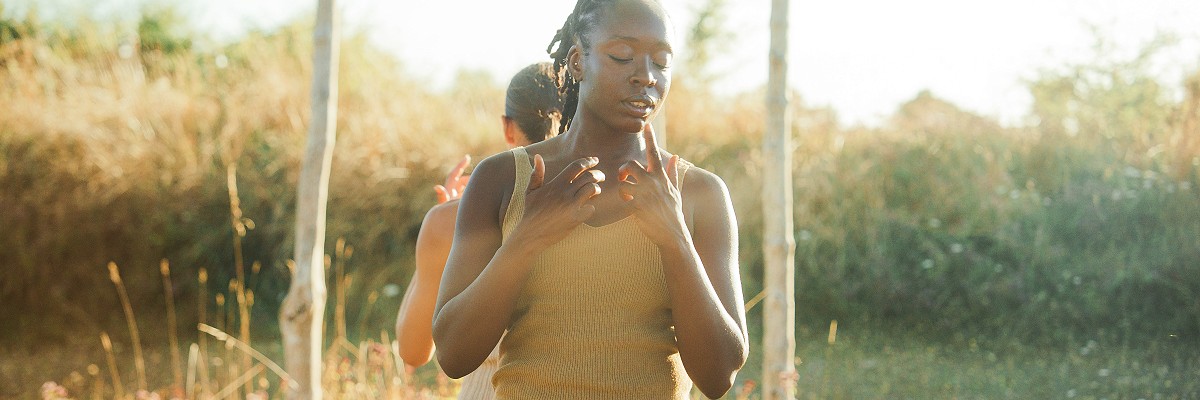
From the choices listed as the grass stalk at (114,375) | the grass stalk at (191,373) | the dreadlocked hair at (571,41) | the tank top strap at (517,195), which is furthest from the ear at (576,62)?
the grass stalk at (114,375)

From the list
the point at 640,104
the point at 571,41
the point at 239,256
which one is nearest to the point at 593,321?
the point at 640,104

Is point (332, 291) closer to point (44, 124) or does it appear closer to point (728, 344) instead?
point (44, 124)

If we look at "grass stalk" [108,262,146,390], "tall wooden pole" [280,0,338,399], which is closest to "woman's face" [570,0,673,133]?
"tall wooden pole" [280,0,338,399]

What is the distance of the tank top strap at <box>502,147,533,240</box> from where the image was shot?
1.50m

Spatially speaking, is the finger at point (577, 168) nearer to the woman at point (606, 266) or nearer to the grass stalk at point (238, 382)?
the woman at point (606, 266)

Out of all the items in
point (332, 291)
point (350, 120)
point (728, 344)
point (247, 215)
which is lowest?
point (332, 291)

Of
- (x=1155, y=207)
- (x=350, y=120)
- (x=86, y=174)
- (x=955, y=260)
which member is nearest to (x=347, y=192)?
(x=350, y=120)

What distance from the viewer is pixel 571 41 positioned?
67.0 inches

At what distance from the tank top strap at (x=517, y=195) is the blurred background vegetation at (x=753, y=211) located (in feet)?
16.8

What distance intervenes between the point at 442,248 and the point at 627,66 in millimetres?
980

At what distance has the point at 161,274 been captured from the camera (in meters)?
8.80

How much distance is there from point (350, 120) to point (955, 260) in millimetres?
4879

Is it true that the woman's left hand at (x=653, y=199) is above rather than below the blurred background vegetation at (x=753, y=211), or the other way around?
above

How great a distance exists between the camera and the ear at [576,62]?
61.4 inches
